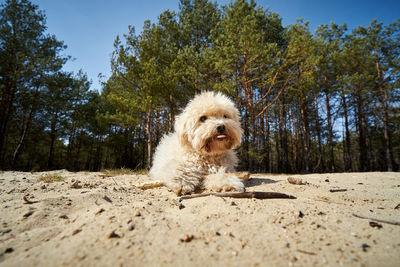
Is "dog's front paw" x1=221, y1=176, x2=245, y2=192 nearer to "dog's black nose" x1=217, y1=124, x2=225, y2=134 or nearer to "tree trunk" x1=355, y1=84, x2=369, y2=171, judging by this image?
"dog's black nose" x1=217, y1=124, x2=225, y2=134

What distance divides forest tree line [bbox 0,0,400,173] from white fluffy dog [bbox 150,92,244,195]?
645 cm

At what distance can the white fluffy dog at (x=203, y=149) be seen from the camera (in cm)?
289

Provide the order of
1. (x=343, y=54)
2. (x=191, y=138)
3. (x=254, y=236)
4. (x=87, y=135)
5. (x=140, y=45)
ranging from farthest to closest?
(x=87, y=135) < (x=343, y=54) < (x=140, y=45) < (x=191, y=138) < (x=254, y=236)

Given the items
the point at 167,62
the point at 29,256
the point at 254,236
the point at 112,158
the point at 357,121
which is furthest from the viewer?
the point at 112,158

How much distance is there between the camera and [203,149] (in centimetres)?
322

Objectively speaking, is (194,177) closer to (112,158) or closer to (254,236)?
(254,236)

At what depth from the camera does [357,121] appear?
1755cm

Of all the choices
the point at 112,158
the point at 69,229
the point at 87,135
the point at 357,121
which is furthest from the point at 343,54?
the point at 112,158

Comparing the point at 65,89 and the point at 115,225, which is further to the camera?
the point at 65,89

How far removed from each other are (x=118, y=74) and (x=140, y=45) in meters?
2.25

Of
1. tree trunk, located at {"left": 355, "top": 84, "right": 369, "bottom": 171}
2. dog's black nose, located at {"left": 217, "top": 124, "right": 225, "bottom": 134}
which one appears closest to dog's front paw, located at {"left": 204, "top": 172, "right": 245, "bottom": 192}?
dog's black nose, located at {"left": 217, "top": 124, "right": 225, "bottom": 134}

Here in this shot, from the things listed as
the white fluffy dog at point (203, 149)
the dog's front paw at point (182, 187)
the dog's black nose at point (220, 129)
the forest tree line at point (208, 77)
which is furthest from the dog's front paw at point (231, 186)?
the forest tree line at point (208, 77)

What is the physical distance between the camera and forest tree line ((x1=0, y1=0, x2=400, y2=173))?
9984mm

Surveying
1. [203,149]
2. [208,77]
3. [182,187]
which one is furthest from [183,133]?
[208,77]
